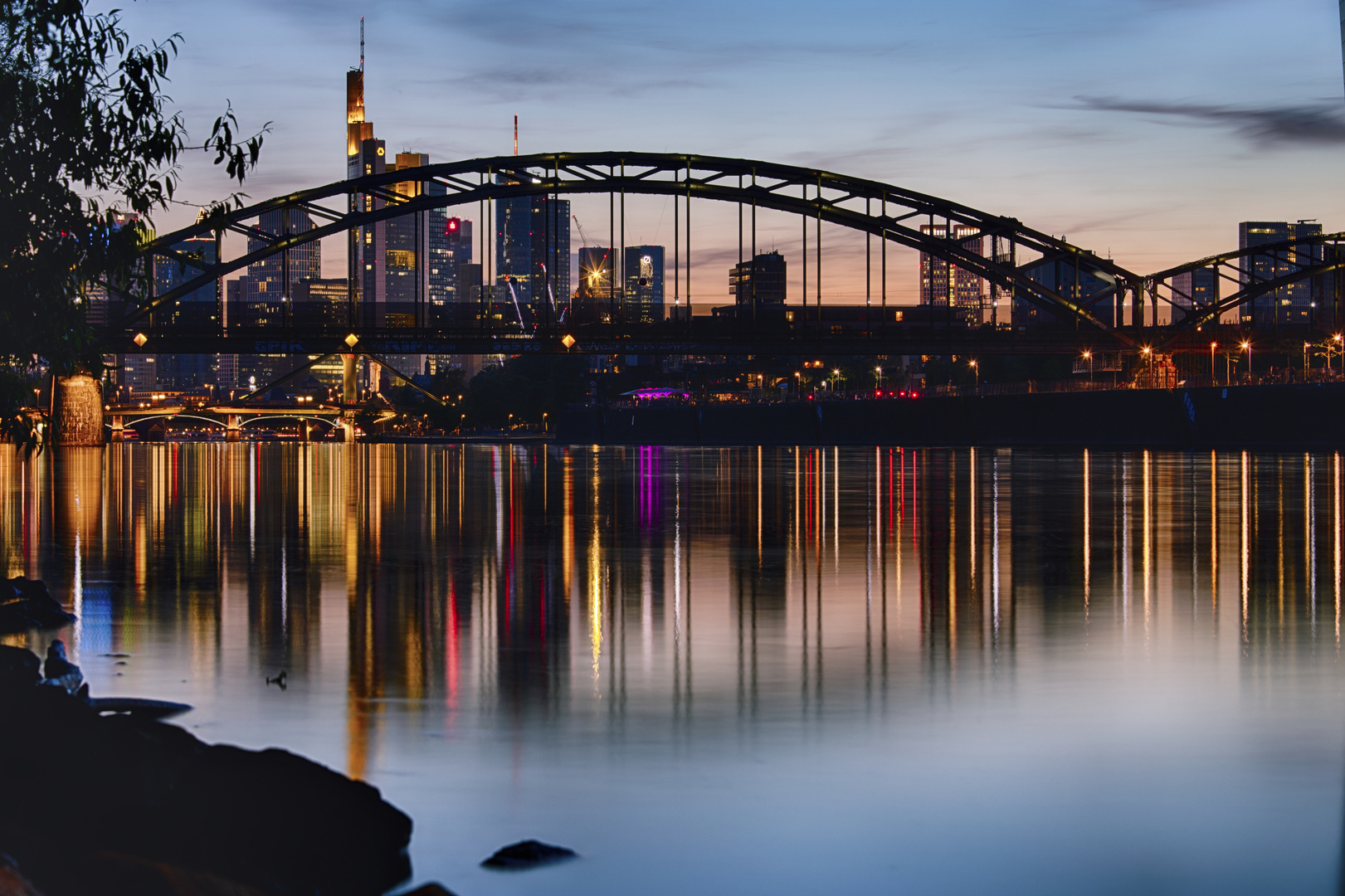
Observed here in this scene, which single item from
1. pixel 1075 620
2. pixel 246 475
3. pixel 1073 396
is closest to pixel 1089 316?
pixel 1073 396

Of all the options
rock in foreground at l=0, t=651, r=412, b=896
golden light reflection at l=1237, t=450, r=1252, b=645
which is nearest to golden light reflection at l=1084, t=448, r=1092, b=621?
golden light reflection at l=1237, t=450, r=1252, b=645

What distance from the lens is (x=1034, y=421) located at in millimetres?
110062

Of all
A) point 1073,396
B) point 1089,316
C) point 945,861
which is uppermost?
point 1089,316

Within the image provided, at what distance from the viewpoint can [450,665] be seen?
1438 centimetres

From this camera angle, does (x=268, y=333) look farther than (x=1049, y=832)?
Yes

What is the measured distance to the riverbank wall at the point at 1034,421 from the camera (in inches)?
3396

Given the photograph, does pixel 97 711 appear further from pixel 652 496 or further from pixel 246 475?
pixel 246 475

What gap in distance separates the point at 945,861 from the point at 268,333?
4487 inches

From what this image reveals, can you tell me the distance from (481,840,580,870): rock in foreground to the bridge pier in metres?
122

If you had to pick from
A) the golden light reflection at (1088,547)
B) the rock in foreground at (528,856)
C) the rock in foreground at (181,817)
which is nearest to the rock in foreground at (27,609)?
the rock in foreground at (181,817)

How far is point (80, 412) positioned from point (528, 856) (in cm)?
13101

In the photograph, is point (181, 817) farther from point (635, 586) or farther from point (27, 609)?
point (635, 586)

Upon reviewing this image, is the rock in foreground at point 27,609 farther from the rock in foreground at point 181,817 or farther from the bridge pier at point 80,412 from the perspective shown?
the bridge pier at point 80,412

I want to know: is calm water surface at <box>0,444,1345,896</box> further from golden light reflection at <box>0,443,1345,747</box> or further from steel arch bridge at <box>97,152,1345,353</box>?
steel arch bridge at <box>97,152,1345,353</box>
